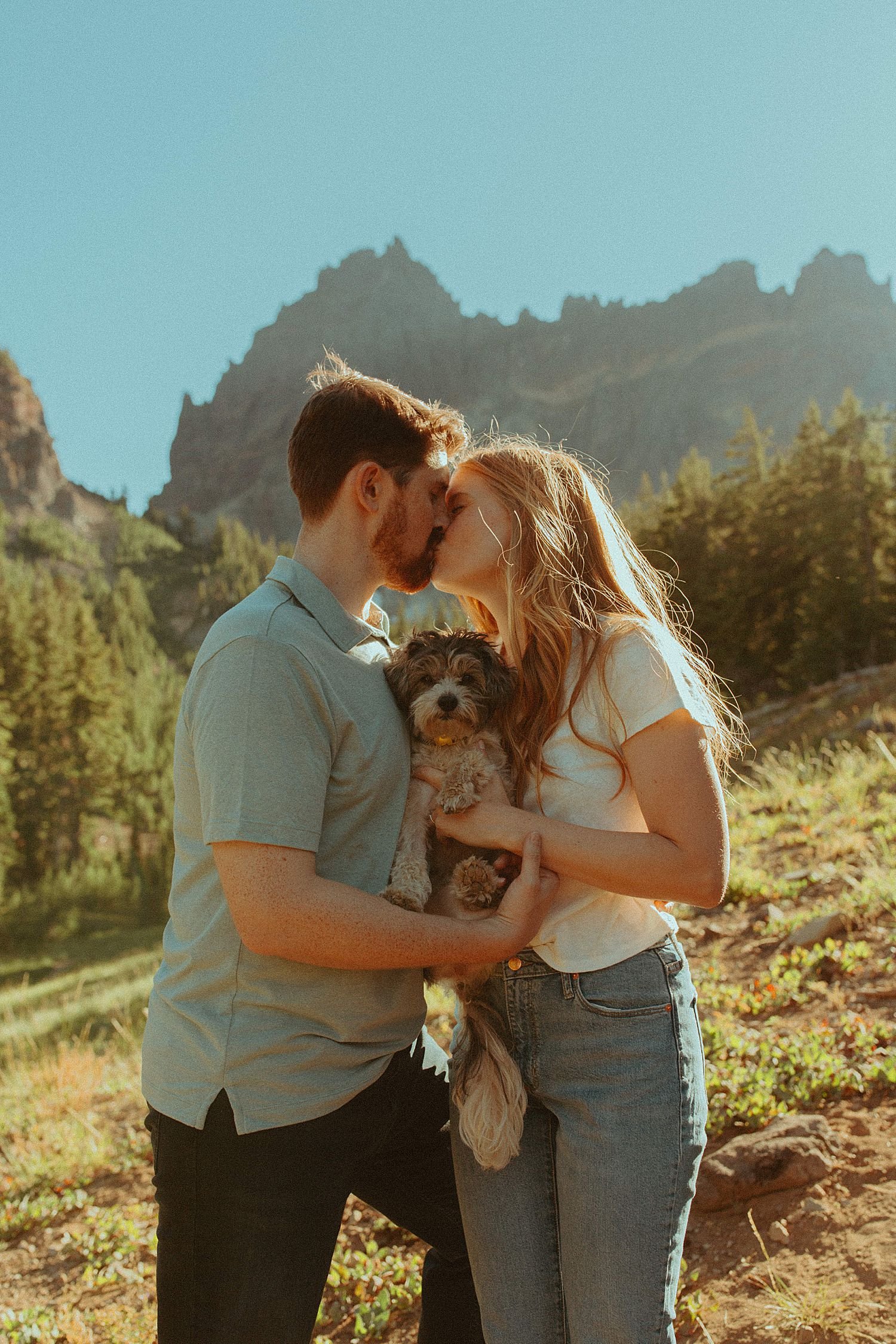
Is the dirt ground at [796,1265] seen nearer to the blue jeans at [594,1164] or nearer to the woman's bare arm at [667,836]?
the blue jeans at [594,1164]

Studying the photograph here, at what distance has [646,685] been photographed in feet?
8.33

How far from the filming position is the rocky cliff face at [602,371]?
15662 cm

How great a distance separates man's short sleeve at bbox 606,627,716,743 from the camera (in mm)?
2510

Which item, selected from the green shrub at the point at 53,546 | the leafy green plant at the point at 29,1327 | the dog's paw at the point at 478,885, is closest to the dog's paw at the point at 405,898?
the dog's paw at the point at 478,885

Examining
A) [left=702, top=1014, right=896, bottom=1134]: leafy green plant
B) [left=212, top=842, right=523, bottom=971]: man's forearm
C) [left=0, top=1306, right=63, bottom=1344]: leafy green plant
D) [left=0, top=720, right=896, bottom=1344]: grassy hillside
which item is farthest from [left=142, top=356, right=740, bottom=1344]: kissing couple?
[left=0, top=1306, right=63, bottom=1344]: leafy green plant

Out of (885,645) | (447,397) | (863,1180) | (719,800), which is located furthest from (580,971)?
(447,397)

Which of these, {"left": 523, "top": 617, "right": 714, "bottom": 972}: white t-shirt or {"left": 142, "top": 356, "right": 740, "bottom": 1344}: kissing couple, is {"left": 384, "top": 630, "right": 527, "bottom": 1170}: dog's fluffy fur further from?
{"left": 523, "top": 617, "right": 714, "bottom": 972}: white t-shirt

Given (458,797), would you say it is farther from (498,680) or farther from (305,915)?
(305,915)

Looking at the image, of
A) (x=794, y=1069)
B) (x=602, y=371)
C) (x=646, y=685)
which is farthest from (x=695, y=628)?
(x=602, y=371)

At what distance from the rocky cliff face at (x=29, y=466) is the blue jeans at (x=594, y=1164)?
12745 cm

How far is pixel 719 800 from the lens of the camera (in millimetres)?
2535

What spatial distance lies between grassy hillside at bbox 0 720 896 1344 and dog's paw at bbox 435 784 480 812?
2.18 meters

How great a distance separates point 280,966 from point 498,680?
1654 millimetres

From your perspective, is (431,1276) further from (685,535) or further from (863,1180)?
(685,535)
